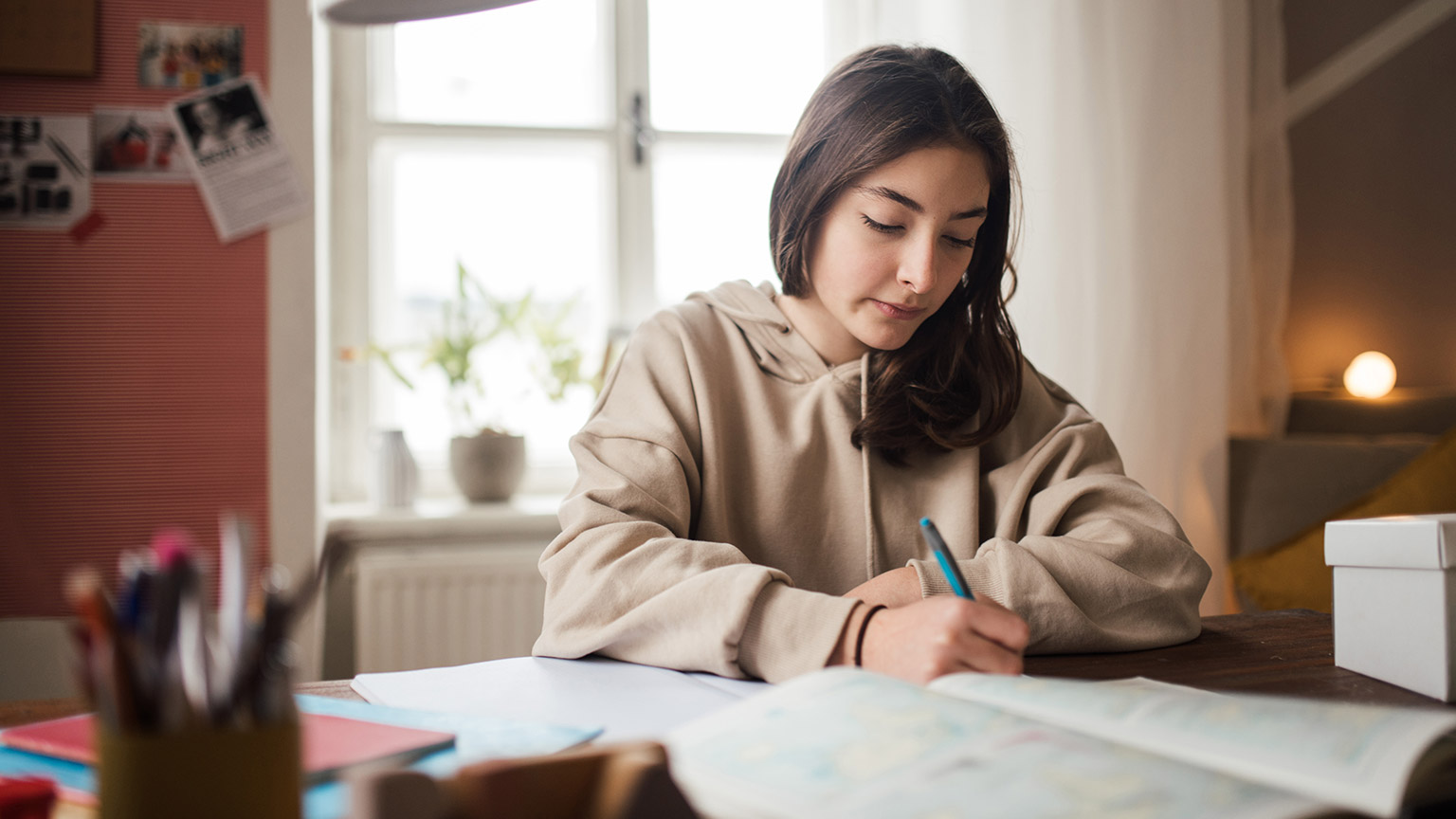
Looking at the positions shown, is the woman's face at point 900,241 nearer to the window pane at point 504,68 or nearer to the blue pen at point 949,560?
the blue pen at point 949,560

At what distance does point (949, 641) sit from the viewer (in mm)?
699

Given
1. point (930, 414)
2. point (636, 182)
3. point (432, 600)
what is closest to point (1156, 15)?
point (636, 182)

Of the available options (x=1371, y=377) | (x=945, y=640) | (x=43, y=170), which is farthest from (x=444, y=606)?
(x=1371, y=377)

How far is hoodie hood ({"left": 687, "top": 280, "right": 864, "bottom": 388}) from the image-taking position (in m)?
1.20

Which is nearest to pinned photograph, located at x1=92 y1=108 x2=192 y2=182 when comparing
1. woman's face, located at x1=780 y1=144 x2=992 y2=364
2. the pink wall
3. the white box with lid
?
the pink wall

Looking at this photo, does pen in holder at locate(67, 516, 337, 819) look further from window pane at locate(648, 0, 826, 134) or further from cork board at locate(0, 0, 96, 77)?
window pane at locate(648, 0, 826, 134)

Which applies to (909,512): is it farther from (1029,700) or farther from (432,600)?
(432,600)

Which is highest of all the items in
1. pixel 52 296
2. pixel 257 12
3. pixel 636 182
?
pixel 257 12

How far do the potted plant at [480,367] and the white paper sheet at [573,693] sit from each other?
4.58ft

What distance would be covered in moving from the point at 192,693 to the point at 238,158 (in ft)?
6.21

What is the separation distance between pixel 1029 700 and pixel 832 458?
62cm

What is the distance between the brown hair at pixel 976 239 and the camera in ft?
3.58

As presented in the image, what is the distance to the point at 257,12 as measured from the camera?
1.98 meters

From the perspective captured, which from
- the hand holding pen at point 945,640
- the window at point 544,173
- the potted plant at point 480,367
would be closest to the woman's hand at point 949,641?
the hand holding pen at point 945,640
